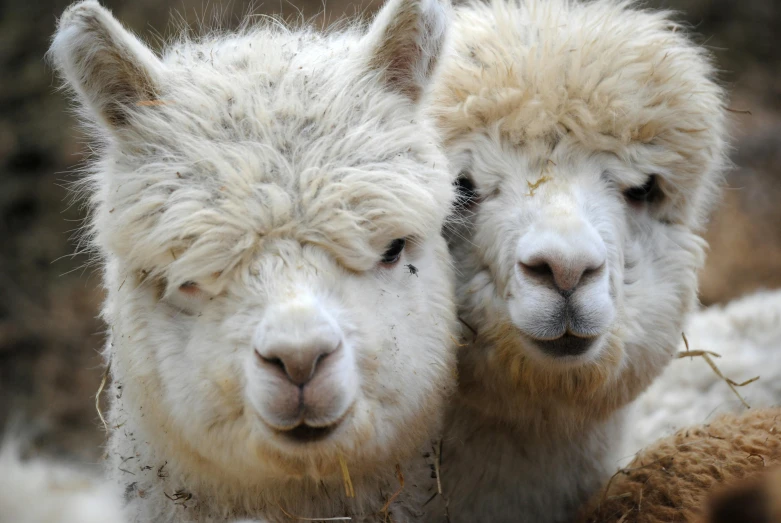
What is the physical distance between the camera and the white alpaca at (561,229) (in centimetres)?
293

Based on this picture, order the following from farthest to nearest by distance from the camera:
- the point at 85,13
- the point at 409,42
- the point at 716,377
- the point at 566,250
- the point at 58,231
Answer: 1. the point at 58,231
2. the point at 716,377
3. the point at 409,42
4. the point at 566,250
5. the point at 85,13

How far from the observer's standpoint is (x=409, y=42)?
287 centimetres

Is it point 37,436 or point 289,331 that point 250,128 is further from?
point 37,436

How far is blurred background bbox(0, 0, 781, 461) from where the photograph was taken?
6.96 meters

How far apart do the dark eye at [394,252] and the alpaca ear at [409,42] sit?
0.62m

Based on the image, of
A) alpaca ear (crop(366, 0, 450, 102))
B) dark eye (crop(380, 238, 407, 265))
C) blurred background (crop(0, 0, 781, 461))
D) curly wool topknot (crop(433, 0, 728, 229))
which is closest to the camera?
dark eye (crop(380, 238, 407, 265))

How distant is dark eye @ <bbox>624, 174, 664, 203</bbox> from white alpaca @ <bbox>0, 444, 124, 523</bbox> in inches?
89.9

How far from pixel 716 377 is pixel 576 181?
97.5 inches

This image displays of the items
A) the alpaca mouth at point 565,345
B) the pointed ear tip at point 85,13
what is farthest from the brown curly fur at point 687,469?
the pointed ear tip at point 85,13

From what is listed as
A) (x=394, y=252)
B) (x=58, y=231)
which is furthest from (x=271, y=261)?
(x=58, y=231)

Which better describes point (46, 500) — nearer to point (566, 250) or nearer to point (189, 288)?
point (189, 288)

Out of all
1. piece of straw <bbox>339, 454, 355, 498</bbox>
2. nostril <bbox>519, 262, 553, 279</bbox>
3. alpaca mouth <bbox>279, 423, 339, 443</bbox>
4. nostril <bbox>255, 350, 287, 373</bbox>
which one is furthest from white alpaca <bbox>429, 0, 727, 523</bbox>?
nostril <bbox>255, 350, 287, 373</bbox>

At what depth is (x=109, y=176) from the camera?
2717 mm

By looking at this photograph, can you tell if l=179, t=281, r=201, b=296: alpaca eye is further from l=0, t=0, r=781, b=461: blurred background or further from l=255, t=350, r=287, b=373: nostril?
l=0, t=0, r=781, b=461: blurred background
